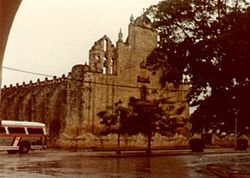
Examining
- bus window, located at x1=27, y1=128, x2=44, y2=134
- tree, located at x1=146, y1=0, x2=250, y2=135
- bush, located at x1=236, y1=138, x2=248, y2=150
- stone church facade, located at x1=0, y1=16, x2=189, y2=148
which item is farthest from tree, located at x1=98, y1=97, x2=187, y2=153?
tree, located at x1=146, y1=0, x2=250, y2=135

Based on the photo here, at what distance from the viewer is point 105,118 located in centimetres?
3900

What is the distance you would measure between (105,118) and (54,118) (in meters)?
10.5

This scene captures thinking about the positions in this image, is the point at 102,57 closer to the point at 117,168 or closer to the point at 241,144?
the point at 241,144

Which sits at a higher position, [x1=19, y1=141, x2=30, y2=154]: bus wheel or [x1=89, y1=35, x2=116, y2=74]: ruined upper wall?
[x1=89, y1=35, x2=116, y2=74]: ruined upper wall

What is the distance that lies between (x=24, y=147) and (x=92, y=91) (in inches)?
527

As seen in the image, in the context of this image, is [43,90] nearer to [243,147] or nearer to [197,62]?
[243,147]

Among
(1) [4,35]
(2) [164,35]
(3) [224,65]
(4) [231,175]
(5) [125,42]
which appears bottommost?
(4) [231,175]

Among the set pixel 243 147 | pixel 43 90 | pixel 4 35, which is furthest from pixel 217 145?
pixel 4 35

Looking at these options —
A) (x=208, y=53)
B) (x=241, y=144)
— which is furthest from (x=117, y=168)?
(x=241, y=144)

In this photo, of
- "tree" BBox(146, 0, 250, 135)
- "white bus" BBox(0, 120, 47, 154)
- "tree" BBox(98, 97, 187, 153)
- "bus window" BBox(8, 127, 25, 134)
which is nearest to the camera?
"tree" BBox(146, 0, 250, 135)

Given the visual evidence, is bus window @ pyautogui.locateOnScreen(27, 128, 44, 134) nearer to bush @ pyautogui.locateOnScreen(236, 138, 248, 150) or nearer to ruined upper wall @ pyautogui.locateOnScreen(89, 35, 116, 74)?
ruined upper wall @ pyautogui.locateOnScreen(89, 35, 116, 74)

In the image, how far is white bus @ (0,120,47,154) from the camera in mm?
33031

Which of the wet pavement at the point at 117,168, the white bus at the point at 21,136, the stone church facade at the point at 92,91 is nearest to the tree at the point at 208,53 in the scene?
the wet pavement at the point at 117,168

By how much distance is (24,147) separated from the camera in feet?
114
